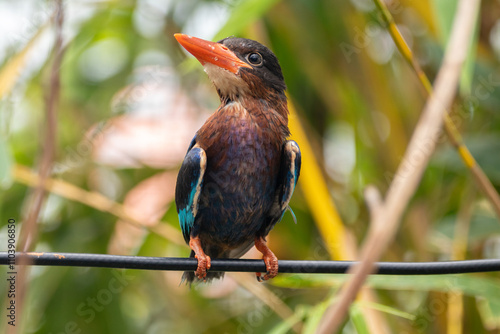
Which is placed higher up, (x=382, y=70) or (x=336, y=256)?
(x=382, y=70)

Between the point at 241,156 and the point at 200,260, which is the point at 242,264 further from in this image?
the point at 241,156

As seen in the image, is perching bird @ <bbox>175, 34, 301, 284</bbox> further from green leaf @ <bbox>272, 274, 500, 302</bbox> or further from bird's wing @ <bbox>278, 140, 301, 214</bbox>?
green leaf @ <bbox>272, 274, 500, 302</bbox>

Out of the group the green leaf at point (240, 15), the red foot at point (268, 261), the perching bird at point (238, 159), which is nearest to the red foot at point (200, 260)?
the perching bird at point (238, 159)

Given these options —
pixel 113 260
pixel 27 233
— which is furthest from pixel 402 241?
pixel 27 233

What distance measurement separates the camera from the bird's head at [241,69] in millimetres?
2297

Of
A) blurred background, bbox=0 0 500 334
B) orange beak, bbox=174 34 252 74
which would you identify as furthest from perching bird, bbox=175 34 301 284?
blurred background, bbox=0 0 500 334

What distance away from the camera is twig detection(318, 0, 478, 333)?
0.81m

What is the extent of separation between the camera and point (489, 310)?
2725 millimetres

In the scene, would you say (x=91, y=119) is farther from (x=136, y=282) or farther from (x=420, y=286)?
(x=420, y=286)

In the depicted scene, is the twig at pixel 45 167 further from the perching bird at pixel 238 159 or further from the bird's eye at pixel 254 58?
the bird's eye at pixel 254 58

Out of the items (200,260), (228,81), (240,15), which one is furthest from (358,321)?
(240,15)

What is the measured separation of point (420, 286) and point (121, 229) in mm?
2307

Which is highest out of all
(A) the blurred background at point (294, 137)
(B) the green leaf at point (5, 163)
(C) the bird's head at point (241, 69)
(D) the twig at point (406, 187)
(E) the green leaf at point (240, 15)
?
(D) the twig at point (406, 187)

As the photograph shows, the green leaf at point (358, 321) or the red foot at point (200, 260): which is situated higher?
the red foot at point (200, 260)
